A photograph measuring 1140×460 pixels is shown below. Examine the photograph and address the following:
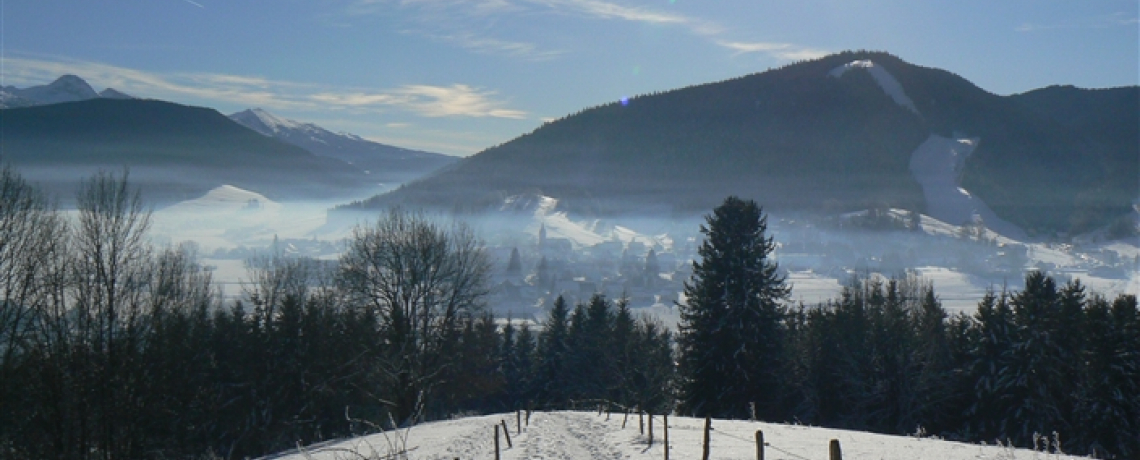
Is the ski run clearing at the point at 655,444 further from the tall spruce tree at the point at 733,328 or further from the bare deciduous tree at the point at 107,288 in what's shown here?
the tall spruce tree at the point at 733,328

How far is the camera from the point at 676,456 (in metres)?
15.7

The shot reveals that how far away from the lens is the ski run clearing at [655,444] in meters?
14.8

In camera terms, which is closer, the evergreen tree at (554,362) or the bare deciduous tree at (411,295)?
the bare deciduous tree at (411,295)

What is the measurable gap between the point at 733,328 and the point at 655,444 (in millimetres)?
16713

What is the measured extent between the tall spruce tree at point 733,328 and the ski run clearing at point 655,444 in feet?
31.7

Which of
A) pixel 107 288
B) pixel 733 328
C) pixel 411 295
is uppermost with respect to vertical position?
pixel 107 288

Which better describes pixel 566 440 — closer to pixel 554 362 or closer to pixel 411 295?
pixel 411 295

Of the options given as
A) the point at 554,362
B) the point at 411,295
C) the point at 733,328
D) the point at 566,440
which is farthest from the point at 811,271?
the point at 566,440

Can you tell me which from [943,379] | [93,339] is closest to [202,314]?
[93,339]

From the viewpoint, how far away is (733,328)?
33.3 m

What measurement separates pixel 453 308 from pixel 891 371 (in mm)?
21176

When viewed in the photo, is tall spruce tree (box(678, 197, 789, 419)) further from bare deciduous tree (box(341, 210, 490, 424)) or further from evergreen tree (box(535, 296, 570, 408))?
evergreen tree (box(535, 296, 570, 408))

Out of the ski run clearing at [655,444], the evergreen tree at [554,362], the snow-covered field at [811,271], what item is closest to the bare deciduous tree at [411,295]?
the evergreen tree at [554,362]

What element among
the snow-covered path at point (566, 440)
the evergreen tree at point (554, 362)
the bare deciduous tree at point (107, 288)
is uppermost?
the bare deciduous tree at point (107, 288)
